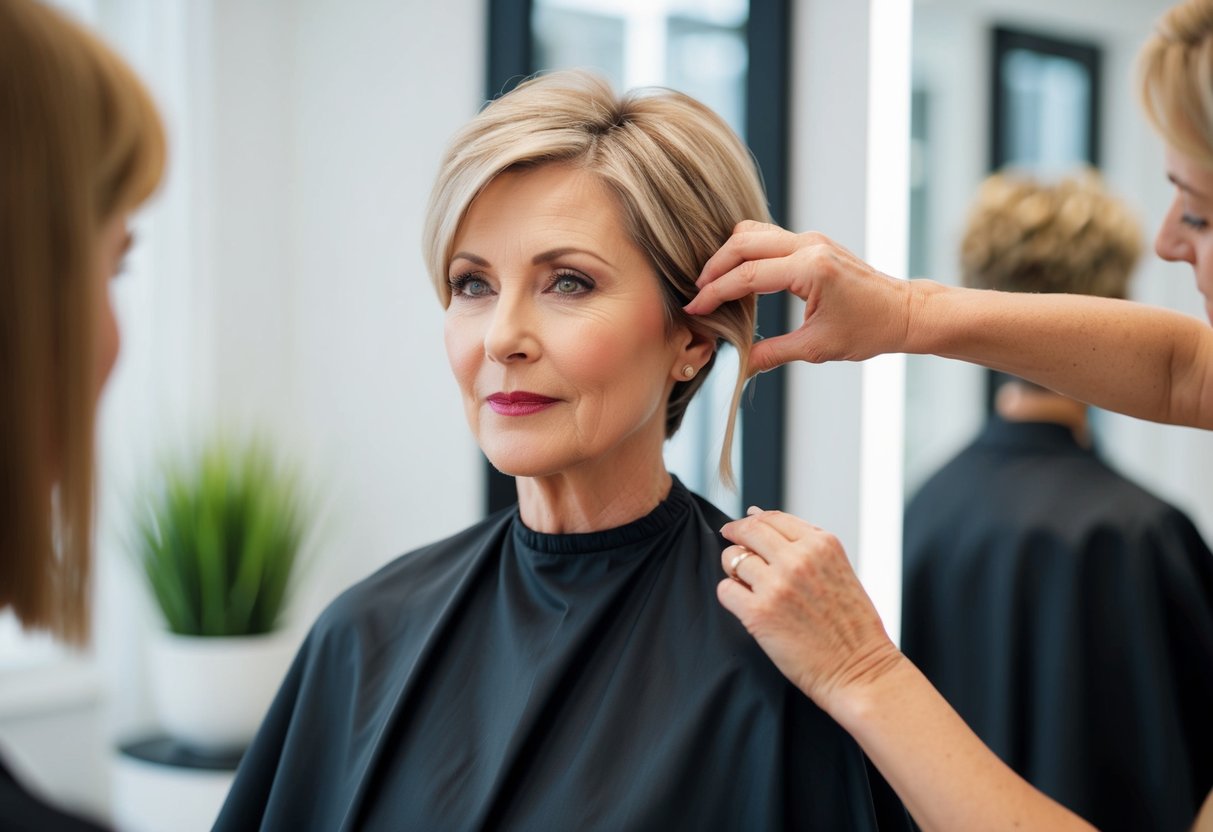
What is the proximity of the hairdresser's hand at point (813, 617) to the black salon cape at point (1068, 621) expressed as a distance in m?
0.59

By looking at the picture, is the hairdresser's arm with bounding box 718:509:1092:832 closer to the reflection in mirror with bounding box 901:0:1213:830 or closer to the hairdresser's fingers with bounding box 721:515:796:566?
the hairdresser's fingers with bounding box 721:515:796:566

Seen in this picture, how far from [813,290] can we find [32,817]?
90 centimetres

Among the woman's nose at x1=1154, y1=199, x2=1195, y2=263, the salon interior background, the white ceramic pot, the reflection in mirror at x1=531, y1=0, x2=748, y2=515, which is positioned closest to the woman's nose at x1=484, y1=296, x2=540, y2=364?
the reflection in mirror at x1=531, y1=0, x2=748, y2=515

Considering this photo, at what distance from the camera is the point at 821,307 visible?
1317 millimetres

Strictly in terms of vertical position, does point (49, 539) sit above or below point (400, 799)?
above

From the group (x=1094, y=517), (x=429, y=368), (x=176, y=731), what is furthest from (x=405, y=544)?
(x=1094, y=517)

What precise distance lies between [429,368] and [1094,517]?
1.79 metres

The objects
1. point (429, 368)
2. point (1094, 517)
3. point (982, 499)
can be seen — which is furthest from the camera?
point (429, 368)

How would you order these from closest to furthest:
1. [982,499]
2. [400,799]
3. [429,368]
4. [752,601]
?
[752,601], [400,799], [982,499], [429,368]

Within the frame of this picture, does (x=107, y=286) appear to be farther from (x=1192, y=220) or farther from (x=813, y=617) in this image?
(x=1192, y=220)

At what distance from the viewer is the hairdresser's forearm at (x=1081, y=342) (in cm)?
136

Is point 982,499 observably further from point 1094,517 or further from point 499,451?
point 499,451

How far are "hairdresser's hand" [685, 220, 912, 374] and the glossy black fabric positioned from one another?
0.84 metres

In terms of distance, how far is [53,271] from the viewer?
79 cm
